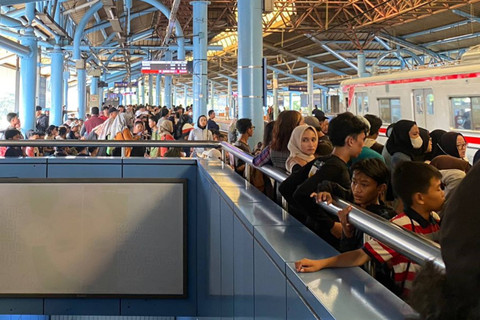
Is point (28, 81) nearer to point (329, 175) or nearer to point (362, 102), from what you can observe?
point (362, 102)

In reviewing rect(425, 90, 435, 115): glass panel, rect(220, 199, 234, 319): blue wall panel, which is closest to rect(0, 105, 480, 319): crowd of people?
rect(220, 199, 234, 319): blue wall panel

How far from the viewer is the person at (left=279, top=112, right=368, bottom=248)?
2.59 m

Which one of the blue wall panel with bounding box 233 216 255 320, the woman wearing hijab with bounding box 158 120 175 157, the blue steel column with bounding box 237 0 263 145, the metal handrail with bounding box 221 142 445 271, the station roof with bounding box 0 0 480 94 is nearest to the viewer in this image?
the metal handrail with bounding box 221 142 445 271

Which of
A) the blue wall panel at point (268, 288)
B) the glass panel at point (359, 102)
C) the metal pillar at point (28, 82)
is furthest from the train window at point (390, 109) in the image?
the blue wall panel at point (268, 288)

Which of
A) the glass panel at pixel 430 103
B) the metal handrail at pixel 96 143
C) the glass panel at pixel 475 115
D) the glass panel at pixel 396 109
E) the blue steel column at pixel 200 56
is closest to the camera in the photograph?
the metal handrail at pixel 96 143

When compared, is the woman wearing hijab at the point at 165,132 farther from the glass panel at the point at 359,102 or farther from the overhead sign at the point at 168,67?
the overhead sign at the point at 168,67

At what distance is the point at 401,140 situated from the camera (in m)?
4.07

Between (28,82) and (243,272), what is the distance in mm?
14368

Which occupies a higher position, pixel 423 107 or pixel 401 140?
pixel 423 107

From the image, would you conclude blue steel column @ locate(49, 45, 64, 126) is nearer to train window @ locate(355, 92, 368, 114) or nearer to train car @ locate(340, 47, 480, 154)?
train window @ locate(355, 92, 368, 114)

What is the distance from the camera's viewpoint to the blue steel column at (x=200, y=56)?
45.5ft

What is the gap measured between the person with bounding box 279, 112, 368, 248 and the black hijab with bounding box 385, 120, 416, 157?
134 cm

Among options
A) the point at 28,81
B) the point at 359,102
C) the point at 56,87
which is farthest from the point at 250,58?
the point at 56,87

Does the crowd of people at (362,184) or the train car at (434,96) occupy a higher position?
the train car at (434,96)
